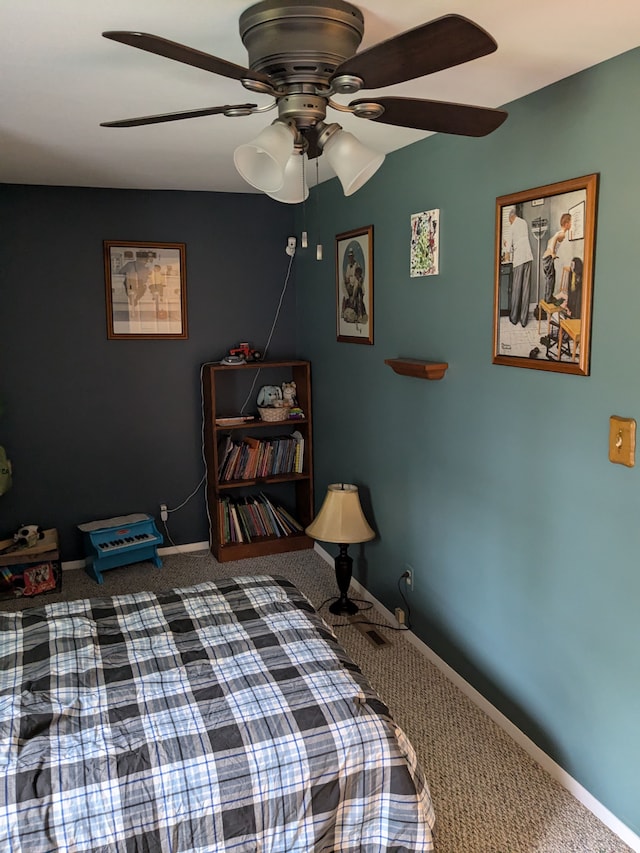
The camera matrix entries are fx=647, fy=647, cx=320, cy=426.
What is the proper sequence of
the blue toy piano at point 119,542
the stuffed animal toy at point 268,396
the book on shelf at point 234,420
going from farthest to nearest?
the stuffed animal toy at point 268,396, the book on shelf at point 234,420, the blue toy piano at point 119,542

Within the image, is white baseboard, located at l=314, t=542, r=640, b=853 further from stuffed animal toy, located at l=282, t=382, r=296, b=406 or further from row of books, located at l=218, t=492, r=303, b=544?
stuffed animal toy, located at l=282, t=382, r=296, b=406

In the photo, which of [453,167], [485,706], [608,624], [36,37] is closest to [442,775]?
[485,706]

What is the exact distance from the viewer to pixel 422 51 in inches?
44.9

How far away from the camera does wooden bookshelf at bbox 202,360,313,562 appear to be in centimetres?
407

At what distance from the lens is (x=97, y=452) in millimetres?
4035

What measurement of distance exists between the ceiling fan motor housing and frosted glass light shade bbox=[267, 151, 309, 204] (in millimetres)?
195

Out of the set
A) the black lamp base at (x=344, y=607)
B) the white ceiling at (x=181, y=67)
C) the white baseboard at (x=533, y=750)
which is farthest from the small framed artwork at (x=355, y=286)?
the white baseboard at (x=533, y=750)

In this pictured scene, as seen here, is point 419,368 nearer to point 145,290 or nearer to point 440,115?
point 440,115

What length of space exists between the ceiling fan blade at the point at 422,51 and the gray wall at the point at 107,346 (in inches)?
116

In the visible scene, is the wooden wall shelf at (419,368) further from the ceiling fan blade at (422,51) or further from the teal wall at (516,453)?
the ceiling fan blade at (422,51)

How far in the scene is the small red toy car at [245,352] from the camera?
4.17 meters

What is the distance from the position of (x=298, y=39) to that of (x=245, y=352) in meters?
2.81

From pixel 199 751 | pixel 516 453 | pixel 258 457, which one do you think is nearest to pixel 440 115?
pixel 516 453

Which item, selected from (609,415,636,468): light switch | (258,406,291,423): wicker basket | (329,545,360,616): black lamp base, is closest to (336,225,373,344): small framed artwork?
(258,406,291,423): wicker basket
